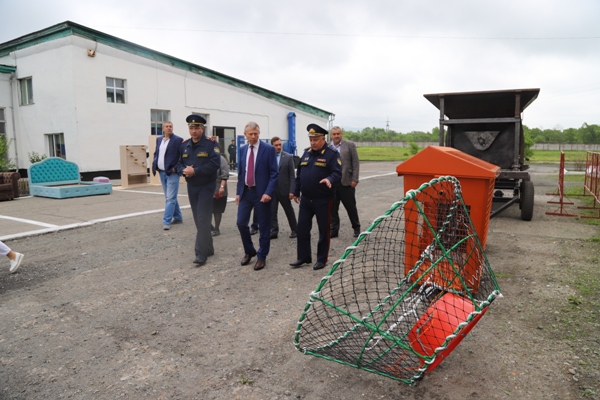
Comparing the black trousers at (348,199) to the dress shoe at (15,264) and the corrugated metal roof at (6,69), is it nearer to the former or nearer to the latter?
the dress shoe at (15,264)

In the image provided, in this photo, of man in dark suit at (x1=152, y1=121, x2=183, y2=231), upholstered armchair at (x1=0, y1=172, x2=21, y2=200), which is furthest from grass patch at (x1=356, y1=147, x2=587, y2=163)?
man in dark suit at (x1=152, y1=121, x2=183, y2=231)

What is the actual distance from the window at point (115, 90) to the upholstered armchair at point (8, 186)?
22.0 ft

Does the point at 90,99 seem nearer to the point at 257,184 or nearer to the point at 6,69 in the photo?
the point at 6,69

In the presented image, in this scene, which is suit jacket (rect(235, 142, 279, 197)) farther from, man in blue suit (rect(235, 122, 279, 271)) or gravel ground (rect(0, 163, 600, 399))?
gravel ground (rect(0, 163, 600, 399))

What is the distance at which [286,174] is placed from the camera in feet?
22.9

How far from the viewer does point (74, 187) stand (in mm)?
12852

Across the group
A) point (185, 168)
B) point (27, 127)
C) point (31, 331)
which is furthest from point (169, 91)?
point (31, 331)

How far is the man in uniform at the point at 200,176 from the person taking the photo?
232 inches

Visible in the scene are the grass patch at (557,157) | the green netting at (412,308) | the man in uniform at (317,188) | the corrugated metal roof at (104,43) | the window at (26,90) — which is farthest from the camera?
the grass patch at (557,157)

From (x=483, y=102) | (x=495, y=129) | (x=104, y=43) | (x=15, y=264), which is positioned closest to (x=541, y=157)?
(x=495, y=129)

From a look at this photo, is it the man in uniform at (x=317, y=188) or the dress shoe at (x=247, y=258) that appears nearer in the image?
the man in uniform at (x=317, y=188)

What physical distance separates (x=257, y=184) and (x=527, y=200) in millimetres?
5973

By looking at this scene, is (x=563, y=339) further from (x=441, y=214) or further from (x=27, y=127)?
(x=27, y=127)

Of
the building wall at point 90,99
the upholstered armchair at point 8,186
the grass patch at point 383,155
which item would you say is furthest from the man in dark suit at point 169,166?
the grass patch at point 383,155
